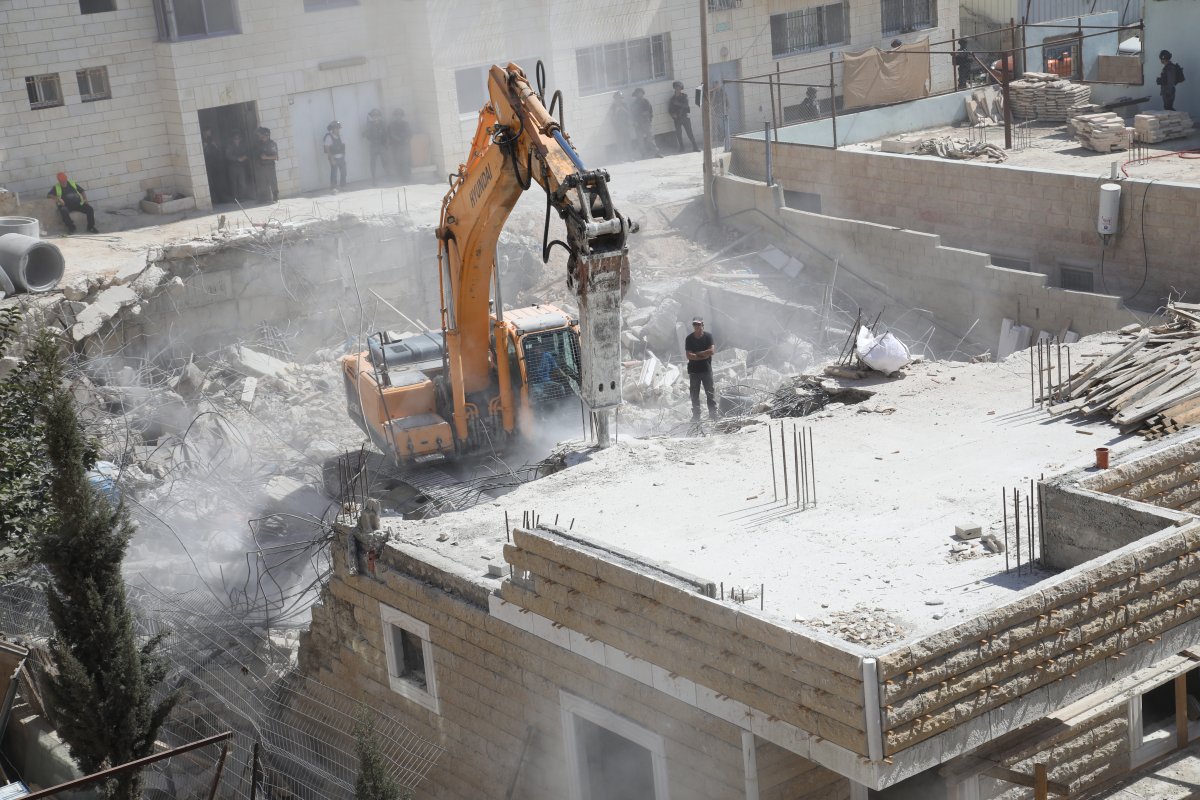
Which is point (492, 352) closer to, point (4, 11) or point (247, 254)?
point (247, 254)

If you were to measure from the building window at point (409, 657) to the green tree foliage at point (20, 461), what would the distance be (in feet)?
10.2

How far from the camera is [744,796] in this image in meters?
9.64

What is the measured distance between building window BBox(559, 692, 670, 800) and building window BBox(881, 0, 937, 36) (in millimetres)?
29429

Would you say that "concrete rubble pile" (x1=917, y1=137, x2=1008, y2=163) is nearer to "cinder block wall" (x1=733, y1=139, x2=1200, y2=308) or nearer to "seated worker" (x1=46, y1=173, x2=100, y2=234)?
"cinder block wall" (x1=733, y1=139, x2=1200, y2=308)

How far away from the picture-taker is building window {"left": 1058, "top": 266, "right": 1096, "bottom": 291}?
21.3 meters

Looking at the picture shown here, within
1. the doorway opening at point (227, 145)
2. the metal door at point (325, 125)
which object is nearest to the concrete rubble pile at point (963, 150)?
Answer: the metal door at point (325, 125)

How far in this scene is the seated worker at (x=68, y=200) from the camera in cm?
2561

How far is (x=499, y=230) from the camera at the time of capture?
52.8ft

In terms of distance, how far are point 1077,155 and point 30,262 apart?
56.8 ft

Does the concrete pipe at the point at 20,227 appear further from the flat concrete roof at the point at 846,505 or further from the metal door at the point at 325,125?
the flat concrete roof at the point at 846,505

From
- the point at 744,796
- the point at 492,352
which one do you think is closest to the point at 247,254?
the point at 492,352

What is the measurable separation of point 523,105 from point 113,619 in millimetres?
7537

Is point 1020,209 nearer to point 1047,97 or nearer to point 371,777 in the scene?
point 1047,97

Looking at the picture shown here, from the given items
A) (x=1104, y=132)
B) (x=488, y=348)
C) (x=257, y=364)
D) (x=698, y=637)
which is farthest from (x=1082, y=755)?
(x=257, y=364)
